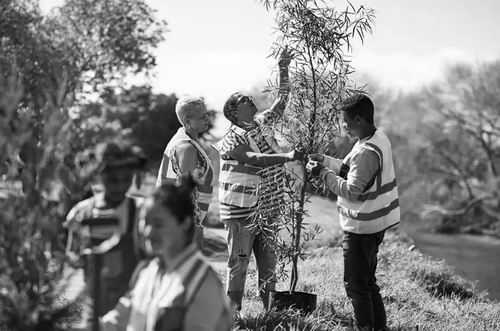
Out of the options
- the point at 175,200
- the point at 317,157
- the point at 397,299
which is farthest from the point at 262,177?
the point at 175,200

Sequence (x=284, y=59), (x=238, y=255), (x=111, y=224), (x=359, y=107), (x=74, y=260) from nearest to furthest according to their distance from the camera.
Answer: (x=74, y=260) < (x=111, y=224) < (x=359, y=107) < (x=238, y=255) < (x=284, y=59)

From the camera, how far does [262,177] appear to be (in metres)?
6.14

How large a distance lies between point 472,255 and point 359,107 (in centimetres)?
2254

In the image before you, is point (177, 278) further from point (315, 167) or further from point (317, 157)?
point (317, 157)

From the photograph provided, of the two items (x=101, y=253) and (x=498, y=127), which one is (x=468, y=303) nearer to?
(x=101, y=253)

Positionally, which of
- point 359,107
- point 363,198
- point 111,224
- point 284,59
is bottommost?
point 111,224

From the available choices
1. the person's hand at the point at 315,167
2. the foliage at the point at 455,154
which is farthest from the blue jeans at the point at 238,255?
the foliage at the point at 455,154

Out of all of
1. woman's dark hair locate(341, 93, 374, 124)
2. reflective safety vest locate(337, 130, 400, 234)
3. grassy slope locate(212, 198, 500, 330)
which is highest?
woman's dark hair locate(341, 93, 374, 124)

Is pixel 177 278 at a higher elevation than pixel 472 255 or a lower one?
higher

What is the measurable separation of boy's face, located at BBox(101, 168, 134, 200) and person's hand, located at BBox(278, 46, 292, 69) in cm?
295

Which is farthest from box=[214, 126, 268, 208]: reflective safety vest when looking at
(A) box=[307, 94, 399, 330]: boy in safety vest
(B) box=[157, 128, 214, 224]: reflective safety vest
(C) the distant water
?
(C) the distant water

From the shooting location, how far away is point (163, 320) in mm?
2947

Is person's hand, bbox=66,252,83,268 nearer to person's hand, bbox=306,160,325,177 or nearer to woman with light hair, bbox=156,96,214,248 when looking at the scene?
woman with light hair, bbox=156,96,214,248

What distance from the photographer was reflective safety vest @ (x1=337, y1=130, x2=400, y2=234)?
533 cm
